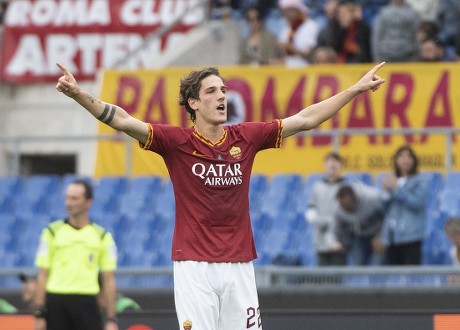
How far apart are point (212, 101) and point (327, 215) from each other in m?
5.22

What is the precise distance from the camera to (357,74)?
15.1m

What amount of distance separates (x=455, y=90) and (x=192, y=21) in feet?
15.8

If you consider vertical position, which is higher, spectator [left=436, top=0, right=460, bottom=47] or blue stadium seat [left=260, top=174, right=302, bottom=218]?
spectator [left=436, top=0, right=460, bottom=47]

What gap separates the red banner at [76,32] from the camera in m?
18.6

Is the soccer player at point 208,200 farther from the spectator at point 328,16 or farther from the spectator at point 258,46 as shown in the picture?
the spectator at point 258,46

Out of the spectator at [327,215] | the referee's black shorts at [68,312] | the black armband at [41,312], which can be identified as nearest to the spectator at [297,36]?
the spectator at [327,215]

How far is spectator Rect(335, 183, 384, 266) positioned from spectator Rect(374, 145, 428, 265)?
101 millimetres

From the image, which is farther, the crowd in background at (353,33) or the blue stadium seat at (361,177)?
the crowd in background at (353,33)

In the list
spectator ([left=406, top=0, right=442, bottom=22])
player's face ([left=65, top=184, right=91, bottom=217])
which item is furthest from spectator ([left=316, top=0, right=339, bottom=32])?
player's face ([left=65, top=184, right=91, bottom=217])

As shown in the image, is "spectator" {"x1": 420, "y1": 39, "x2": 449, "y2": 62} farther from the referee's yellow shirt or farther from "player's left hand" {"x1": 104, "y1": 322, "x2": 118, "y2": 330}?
"player's left hand" {"x1": 104, "y1": 322, "x2": 118, "y2": 330}

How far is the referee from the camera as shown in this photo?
409 inches

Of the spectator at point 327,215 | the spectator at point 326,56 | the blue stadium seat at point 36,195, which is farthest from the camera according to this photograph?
the blue stadium seat at point 36,195

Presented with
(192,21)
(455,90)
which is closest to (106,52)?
(192,21)

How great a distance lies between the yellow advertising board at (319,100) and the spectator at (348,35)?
2.03 feet
